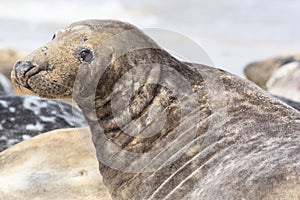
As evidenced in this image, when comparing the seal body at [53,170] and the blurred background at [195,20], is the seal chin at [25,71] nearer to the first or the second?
the seal body at [53,170]

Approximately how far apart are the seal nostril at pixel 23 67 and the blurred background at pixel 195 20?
10456 mm

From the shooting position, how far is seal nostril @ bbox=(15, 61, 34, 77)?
4293mm

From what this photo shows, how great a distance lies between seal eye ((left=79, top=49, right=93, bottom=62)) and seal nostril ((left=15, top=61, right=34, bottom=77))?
24cm

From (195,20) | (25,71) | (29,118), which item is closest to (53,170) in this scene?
(25,71)

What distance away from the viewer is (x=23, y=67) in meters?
4.31

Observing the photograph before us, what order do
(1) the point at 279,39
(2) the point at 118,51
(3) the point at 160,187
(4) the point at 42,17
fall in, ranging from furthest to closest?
1. (4) the point at 42,17
2. (1) the point at 279,39
3. (2) the point at 118,51
4. (3) the point at 160,187

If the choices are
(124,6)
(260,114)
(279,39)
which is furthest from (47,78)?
(124,6)

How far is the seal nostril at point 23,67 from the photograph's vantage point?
429 centimetres

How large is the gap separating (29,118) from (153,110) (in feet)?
7.72

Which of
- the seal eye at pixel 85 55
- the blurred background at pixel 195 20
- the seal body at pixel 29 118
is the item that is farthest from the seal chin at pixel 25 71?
the blurred background at pixel 195 20

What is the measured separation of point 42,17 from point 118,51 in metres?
14.0

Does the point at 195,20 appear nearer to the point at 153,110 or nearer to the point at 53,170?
the point at 53,170

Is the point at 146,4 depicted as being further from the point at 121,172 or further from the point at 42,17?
the point at 121,172

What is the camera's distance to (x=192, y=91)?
416 centimetres
